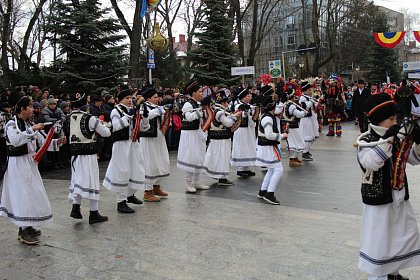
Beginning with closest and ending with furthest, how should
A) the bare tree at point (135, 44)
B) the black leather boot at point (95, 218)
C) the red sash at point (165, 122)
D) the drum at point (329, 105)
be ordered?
1. the black leather boot at point (95, 218)
2. the red sash at point (165, 122)
3. the drum at point (329, 105)
4. the bare tree at point (135, 44)

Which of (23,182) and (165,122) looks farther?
(165,122)

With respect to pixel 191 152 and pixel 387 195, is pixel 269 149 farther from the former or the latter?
pixel 387 195

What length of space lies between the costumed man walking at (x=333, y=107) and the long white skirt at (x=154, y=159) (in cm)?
979

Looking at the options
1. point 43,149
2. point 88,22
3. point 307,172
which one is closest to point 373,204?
point 43,149

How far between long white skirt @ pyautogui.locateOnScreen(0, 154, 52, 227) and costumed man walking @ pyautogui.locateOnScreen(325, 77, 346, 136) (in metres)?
12.5

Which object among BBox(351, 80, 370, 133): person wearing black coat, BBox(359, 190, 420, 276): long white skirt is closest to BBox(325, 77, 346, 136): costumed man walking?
BBox(351, 80, 370, 133): person wearing black coat

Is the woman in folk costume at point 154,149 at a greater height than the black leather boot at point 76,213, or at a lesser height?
greater

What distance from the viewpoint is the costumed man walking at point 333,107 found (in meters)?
16.9

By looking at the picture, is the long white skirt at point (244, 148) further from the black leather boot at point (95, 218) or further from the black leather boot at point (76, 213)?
the black leather boot at point (76, 213)

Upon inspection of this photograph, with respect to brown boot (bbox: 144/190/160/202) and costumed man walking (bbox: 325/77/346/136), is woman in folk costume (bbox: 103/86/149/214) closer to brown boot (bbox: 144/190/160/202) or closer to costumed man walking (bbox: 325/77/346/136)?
brown boot (bbox: 144/190/160/202)

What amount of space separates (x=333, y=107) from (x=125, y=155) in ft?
35.9

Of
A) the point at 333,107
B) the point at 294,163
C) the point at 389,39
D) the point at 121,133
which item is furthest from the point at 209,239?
the point at 389,39

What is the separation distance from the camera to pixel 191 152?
8.90m

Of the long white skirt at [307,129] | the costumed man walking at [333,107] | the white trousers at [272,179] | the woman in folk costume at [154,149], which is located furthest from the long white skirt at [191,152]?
the costumed man walking at [333,107]
